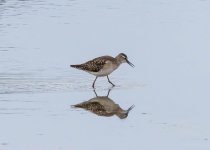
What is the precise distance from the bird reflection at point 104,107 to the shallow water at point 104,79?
0.11 meters

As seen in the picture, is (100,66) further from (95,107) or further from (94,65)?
(95,107)

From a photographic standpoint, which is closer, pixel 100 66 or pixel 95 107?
pixel 95 107

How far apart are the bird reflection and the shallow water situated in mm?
110

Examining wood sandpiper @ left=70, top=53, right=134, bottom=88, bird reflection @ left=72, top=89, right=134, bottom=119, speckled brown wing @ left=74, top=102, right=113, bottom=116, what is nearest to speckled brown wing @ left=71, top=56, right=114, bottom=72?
wood sandpiper @ left=70, top=53, right=134, bottom=88

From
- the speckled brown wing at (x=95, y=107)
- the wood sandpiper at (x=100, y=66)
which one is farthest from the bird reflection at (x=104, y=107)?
the wood sandpiper at (x=100, y=66)

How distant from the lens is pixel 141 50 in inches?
746

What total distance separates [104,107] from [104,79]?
308 centimetres

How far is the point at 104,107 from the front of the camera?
1383 centimetres

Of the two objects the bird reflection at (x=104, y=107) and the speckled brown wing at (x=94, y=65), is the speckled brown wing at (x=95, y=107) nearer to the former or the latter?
the bird reflection at (x=104, y=107)

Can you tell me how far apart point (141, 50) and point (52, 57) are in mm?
2105

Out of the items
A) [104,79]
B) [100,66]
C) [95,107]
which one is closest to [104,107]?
[95,107]

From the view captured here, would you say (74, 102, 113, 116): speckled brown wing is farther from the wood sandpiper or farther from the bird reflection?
the wood sandpiper

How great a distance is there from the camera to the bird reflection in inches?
526

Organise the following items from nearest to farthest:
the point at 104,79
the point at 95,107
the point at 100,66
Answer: the point at 95,107
the point at 100,66
the point at 104,79
